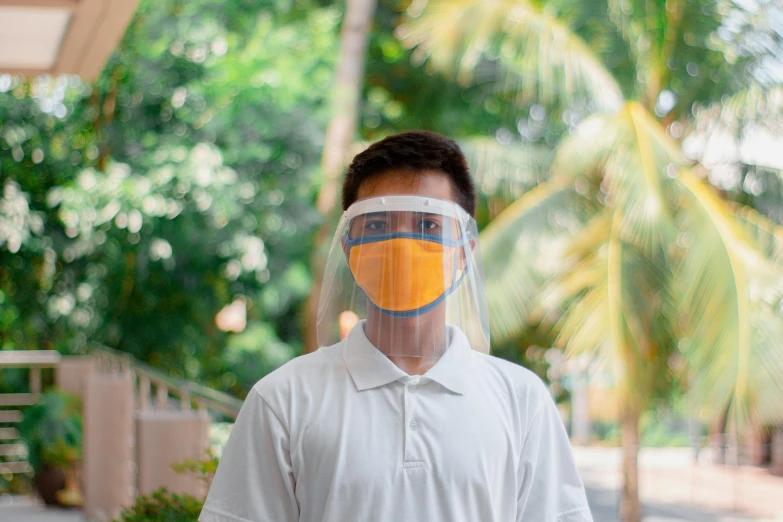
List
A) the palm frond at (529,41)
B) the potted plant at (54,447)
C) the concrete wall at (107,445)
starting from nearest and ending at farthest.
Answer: the concrete wall at (107,445), the potted plant at (54,447), the palm frond at (529,41)

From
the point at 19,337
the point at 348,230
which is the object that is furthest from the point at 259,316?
the point at 348,230

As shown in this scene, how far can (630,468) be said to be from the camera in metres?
9.18

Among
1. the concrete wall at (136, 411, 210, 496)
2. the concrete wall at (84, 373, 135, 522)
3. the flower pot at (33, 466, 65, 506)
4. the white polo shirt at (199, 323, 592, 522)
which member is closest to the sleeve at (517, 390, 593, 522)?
the white polo shirt at (199, 323, 592, 522)

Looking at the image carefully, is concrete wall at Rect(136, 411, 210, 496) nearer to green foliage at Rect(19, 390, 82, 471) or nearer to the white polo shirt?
the white polo shirt

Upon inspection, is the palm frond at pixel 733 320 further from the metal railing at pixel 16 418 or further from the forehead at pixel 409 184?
the forehead at pixel 409 184

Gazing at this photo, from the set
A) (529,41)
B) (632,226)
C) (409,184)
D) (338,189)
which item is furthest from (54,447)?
(409,184)

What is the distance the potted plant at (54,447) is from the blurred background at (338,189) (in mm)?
555

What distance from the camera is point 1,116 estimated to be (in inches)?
351

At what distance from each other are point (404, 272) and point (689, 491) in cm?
1503

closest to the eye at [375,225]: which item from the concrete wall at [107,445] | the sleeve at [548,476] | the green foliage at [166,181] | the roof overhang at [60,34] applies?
the sleeve at [548,476]

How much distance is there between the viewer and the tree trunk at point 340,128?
946 centimetres

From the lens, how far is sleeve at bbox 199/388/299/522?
4.72ft

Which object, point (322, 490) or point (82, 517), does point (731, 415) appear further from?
point (322, 490)

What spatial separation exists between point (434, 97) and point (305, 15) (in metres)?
1.90
